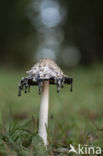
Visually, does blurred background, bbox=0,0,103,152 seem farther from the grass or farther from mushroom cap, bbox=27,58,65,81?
mushroom cap, bbox=27,58,65,81

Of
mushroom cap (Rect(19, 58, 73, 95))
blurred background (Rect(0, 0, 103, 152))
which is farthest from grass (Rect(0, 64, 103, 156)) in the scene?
blurred background (Rect(0, 0, 103, 152))

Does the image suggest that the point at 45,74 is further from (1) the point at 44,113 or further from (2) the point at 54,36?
(2) the point at 54,36

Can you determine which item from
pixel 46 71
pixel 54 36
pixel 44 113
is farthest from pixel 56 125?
pixel 54 36

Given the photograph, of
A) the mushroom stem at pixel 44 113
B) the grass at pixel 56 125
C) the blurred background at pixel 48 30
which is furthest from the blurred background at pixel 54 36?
the mushroom stem at pixel 44 113

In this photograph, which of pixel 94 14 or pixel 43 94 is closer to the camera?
pixel 43 94

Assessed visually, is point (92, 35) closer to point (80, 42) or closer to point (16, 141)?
point (80, 42)

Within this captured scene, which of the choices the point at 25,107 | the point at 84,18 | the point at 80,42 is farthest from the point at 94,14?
the point at 25,107

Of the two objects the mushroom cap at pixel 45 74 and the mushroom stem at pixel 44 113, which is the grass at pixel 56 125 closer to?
the mushroom stem at pixel 44 113

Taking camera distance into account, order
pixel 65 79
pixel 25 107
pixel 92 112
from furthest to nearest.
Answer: pixel 25 107 < pixel 92 112 < pixel 65 79
